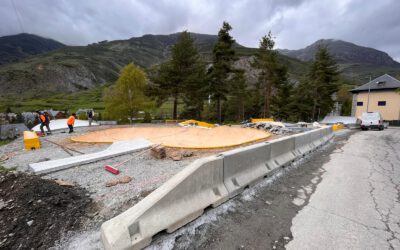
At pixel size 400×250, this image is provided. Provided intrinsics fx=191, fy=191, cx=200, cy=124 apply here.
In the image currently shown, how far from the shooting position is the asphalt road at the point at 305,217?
2701 mm

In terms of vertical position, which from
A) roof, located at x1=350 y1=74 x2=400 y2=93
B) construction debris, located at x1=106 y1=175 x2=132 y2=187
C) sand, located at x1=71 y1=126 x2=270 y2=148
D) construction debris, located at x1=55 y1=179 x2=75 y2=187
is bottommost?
construction debris, located at x1=55 y1=179 x2=75 y2=187

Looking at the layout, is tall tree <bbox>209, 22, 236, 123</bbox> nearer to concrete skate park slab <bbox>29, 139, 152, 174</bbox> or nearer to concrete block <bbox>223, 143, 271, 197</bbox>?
concrete skate park slab <bbox>29, 139, 152, 174</bbox>

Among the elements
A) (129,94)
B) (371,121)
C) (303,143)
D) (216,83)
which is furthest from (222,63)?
(303,143)

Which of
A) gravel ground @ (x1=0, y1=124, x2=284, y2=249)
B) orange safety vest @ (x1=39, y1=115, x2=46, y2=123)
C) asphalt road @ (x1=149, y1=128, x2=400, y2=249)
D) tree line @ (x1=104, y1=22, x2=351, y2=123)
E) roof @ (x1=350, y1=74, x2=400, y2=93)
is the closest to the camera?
asphalt road @ (x1=149, y1=128, x2=400, y2=249)

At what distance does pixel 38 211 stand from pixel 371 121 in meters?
25.7

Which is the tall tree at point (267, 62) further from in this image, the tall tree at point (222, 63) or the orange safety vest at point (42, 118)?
the orange safety vest at point (42, 118)

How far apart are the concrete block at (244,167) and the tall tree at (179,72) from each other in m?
Answer: 20.3

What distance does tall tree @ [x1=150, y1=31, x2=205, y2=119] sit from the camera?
2461 cm

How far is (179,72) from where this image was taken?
81.8 feet

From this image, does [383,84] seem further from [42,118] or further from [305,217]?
[42,118]

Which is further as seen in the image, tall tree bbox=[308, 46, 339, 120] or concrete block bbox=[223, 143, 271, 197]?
tall tree bbox=[308, 46, 339, 120]

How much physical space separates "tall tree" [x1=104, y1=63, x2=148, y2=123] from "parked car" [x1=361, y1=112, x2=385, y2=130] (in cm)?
2710

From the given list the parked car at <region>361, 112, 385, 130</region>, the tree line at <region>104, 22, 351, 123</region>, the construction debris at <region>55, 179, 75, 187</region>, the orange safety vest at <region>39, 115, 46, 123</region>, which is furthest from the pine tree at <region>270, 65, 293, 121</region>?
the construction debris at <region>55, 179, 75, 187</region>

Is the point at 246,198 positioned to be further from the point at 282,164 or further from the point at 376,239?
the point at 282,164
